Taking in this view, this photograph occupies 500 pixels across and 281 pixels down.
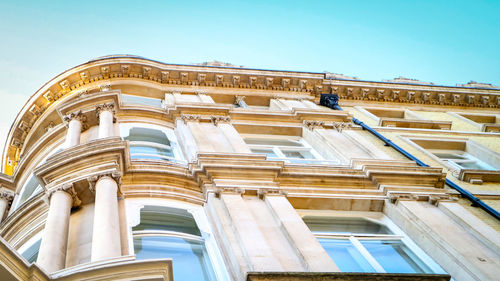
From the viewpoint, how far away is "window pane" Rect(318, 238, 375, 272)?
11.5 m

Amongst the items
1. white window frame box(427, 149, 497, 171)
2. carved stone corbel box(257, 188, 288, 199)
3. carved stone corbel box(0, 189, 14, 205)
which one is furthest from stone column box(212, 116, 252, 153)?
white window frame box(427, 149, 497, 171)

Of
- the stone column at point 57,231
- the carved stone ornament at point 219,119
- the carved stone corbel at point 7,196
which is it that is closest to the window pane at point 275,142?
the carved stone ornament at point 219,119

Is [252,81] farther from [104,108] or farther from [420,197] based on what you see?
[420,197]

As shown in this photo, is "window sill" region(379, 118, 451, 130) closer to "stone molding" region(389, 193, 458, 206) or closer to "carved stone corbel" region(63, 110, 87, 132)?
"stone molding" region(389, 193, 458, 206)

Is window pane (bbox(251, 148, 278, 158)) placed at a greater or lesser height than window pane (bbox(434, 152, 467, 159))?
lesser

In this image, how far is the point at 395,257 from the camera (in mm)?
12492

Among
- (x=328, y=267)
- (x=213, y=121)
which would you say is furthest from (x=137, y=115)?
(x=328, y=267)

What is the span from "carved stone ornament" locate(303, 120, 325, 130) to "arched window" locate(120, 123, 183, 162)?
5080 millimetres

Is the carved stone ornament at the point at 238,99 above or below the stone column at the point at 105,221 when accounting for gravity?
above

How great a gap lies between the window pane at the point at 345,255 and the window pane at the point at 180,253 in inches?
114

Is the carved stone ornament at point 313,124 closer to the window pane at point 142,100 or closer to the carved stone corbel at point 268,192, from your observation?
the window pane at point 142,100

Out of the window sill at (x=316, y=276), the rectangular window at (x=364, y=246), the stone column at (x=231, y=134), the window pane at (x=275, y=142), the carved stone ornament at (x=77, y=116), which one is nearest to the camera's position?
the window sill at (x=316, y=276)

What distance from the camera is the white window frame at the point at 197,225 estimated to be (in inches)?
417

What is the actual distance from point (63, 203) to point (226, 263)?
3.86 metres
